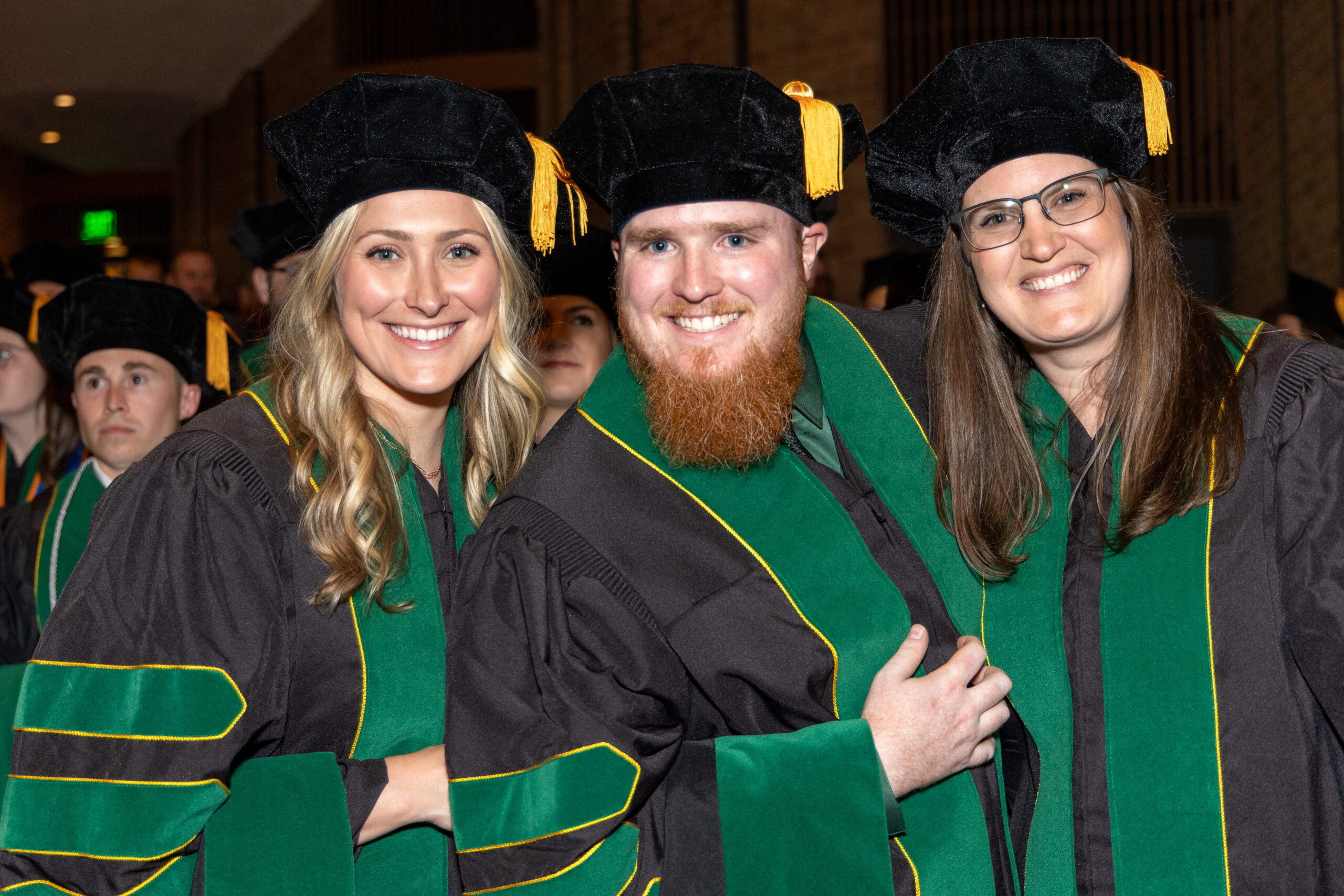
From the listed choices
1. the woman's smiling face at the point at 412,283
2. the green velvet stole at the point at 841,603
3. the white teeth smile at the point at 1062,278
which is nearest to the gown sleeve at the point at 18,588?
the woman's smiling face at the point at 412,283

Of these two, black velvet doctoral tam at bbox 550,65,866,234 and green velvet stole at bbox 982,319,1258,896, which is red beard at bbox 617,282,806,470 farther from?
green velvet stole at bbox 982,319,1258,896

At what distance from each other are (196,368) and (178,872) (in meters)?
2.18

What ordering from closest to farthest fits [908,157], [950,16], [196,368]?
[908,157], [196,368], [950,16]

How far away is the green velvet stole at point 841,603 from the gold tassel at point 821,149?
1.22 ft

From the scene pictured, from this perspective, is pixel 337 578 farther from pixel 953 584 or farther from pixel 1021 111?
pixel 1021 111

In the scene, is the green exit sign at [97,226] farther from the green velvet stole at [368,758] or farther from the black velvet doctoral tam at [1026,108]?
the black velvet doctoral tam at [1026,108]

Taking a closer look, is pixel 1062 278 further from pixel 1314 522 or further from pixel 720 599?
pixel 720 599

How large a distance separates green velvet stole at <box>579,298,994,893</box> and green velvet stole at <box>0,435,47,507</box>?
10.9 ft

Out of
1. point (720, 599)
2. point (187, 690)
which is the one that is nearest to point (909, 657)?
point (720, 599)

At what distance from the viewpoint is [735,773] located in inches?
82.5

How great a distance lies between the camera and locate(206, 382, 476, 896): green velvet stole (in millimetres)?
2102

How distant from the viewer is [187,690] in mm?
2023

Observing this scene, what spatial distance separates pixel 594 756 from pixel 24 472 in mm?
3790

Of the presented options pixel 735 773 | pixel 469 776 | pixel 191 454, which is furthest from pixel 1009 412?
pixel 191 454
